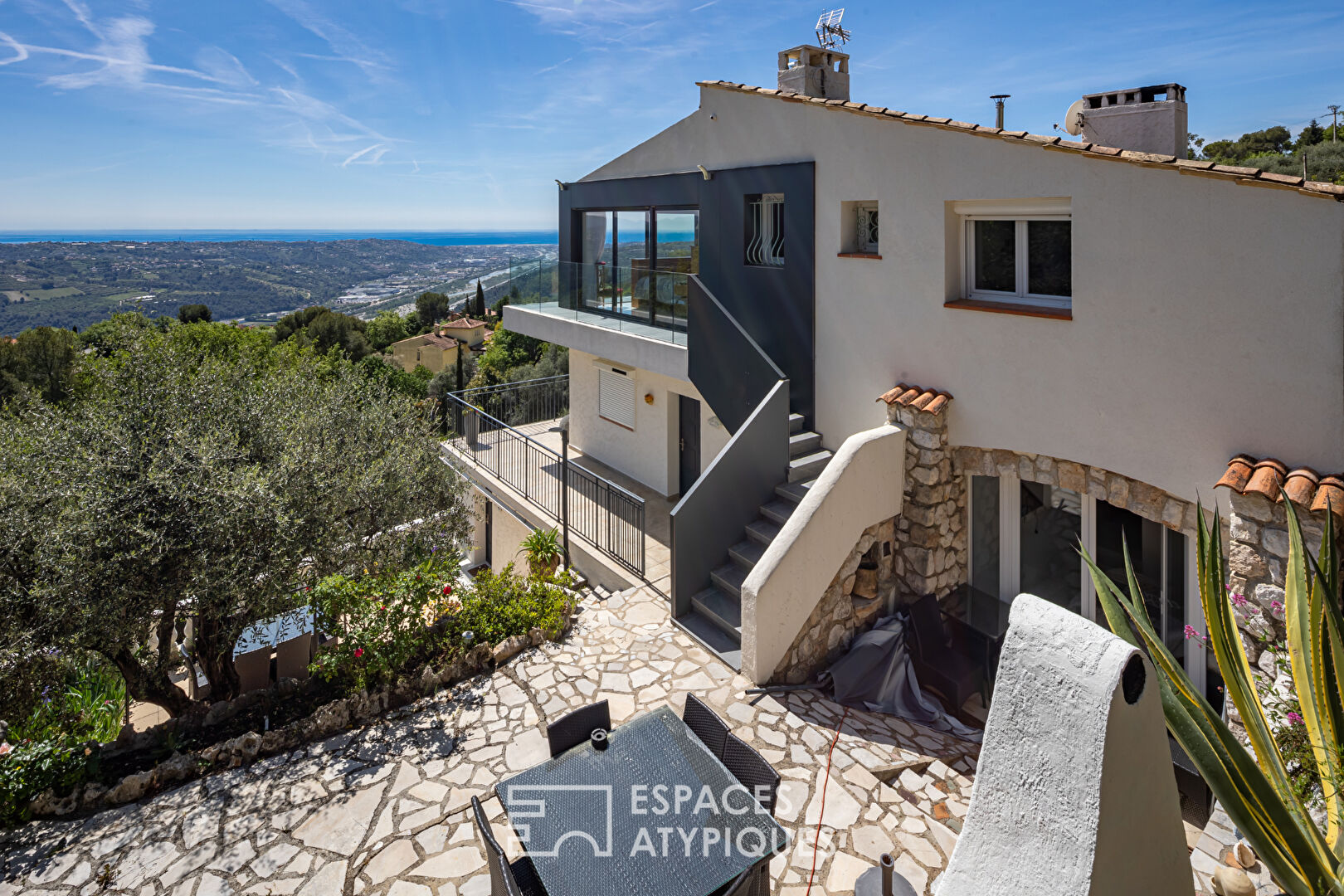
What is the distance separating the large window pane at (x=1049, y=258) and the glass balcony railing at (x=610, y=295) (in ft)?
15.5

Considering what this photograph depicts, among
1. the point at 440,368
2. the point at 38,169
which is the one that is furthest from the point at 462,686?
the point at 38,169

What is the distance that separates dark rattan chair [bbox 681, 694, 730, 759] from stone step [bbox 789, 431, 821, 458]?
15.8 ft

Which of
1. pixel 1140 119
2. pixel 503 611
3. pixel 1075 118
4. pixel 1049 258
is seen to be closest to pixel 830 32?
pixel 1075 118

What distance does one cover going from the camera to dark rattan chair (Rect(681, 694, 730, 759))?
15.8 ft

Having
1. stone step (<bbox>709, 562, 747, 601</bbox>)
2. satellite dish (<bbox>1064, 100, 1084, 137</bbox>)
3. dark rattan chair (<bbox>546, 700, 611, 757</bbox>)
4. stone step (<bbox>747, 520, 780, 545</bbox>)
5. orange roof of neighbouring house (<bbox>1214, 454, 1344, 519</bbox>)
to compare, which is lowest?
dark rattan chair (<bbox>546, 700, 611, 757</bbox>)

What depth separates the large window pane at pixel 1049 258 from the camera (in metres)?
7.03

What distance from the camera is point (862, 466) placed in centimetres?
768

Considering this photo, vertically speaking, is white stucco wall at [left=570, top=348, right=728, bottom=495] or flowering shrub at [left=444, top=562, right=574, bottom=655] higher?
white stucco wall at [left=570, top=348, right=728, bottom=495]

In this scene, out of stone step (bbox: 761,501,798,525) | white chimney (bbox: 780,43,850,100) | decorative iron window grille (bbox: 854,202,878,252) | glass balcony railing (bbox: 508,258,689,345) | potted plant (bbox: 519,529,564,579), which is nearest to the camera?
stone step (bbox: 761,501,798,525)

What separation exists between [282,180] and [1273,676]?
91.2 meters

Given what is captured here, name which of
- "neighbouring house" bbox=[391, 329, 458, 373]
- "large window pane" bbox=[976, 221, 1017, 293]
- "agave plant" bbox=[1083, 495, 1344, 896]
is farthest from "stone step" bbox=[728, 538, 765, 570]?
"neighbouring house" bbox=[391, 329, 458, 373]

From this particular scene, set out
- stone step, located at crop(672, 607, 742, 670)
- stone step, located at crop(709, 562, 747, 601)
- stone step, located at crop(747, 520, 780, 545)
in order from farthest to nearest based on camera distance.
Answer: stone step, located at crop(747, 520, 780, 545)
stone step, located at crop(709, 562, 747, 601)
stone step, located at crop(672, 607, 742, 670)

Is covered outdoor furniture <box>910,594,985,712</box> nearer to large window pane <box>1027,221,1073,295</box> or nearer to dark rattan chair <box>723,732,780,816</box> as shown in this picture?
large window pane <box>1027,221,1073,295</box>

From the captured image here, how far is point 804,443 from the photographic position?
9.48 metres
